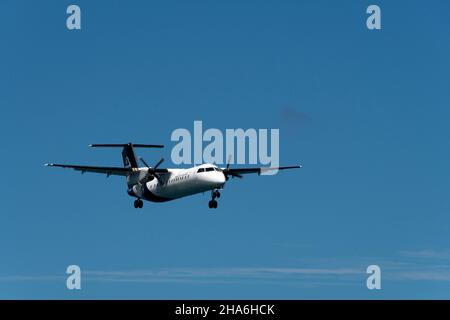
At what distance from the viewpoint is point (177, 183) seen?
273ft

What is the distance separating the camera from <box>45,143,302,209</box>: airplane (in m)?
→ 79.5

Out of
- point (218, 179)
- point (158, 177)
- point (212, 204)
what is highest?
point (158, 177)

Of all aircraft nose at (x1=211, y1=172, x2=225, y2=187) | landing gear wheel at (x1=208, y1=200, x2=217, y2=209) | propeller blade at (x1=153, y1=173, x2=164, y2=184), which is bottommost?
landing gear wheel at (x1=208, y1=200, x2=217, y2=209)

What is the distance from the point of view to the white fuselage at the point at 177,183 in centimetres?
7912

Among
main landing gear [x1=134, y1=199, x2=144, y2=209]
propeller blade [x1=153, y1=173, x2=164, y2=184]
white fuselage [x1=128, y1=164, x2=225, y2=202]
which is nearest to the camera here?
white fuselage [x1=128, y1=164, x2=225, y2=202]

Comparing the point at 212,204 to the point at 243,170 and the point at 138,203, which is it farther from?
the point at 138,203

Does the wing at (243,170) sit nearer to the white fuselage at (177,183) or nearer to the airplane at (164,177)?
the airplane at (164,177)

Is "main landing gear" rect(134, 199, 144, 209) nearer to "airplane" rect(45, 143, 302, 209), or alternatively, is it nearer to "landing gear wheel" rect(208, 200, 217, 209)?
"airplane" rect(45, 143, 302, 209)

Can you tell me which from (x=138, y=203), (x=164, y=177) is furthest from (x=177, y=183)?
(x=138, y=203)

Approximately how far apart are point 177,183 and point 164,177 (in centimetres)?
348

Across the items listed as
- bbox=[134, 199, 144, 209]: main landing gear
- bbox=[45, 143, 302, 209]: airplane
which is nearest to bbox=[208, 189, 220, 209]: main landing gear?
bbox=[45, 143, 302, 209]: airplane

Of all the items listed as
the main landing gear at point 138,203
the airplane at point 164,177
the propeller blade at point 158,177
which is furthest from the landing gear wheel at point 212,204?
the main landing gear at point 138,203
